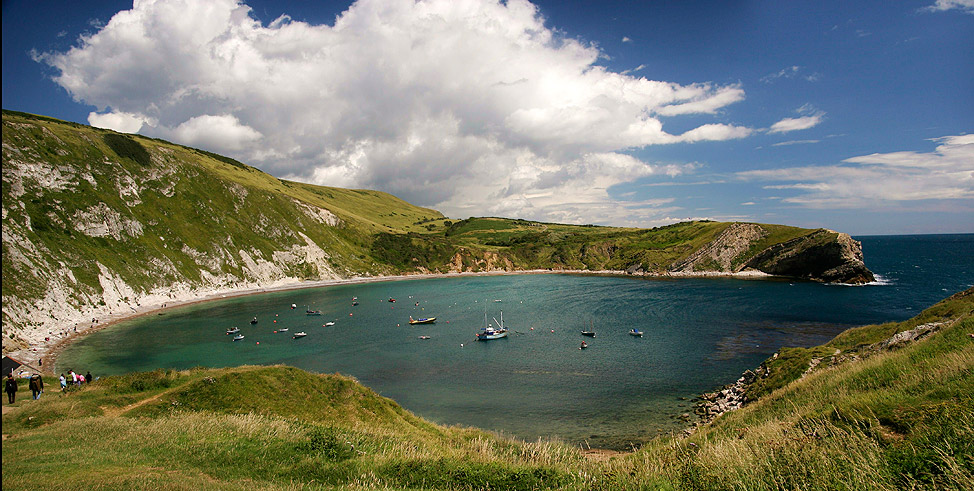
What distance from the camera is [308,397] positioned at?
93.7 ft

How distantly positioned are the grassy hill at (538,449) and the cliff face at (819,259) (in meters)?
123

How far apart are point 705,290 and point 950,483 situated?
117 metres

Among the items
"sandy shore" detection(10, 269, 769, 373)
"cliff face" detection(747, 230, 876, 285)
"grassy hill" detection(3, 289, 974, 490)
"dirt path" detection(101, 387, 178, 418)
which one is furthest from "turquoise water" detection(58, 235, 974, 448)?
"dirt path" detection(101, 387, 178, 418)

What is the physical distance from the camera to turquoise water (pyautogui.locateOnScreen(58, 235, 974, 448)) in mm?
41750

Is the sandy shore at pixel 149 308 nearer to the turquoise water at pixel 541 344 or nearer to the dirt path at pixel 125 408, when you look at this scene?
the turquoise water at pixel 541 344

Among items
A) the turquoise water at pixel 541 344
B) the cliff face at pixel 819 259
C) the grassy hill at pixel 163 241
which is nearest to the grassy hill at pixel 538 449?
the turquoise water at pixel 541 344

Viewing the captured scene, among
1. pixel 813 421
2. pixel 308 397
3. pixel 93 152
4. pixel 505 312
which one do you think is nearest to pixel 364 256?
pixel 93 152

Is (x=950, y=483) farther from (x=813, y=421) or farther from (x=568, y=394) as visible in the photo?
(x=568, y=394)

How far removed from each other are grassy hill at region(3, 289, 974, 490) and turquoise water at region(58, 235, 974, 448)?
1741cm

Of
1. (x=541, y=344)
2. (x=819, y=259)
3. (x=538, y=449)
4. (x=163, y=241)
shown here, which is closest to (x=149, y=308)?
(x=163, y=241)

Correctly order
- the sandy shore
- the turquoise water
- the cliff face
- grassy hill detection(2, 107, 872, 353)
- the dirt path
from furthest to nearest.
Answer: the cliff face, grassy hill detection(2, 107, 872, 353), the sandy shore, the turquoise water, the dirt path

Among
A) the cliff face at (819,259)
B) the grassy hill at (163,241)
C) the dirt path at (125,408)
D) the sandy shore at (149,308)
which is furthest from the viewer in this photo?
the cliff face at (819,259)

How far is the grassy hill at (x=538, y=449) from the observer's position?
11469mm

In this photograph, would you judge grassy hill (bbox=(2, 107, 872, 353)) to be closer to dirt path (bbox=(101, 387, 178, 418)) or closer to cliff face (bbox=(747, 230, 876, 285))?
cliff face (bbox=(747, 230, 876, 285))
